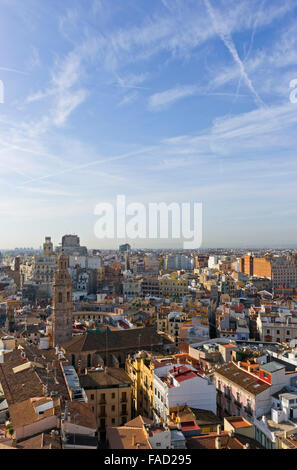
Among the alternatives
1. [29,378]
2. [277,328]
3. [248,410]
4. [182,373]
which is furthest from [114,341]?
[277,328]

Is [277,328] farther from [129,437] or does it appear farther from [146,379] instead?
[129,437]

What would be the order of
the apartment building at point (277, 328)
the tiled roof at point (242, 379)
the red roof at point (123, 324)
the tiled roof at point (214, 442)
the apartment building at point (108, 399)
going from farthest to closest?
1. the apartment building at point (277, 328)
2. the red roof at point (123, 324)
3. the apartment building at point (108, 399)
4. the tiled roof at point (242, 379)
5. the tiled roof at point (214, 442)

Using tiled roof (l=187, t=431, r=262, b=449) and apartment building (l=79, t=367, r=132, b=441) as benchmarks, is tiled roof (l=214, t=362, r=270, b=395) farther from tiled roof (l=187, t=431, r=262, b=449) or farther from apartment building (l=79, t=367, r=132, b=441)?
apartment building (l=79, t=367, r=132, b=441)

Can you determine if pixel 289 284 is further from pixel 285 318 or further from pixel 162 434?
pixel 162 434

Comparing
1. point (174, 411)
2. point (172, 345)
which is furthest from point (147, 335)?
point (174, 411)

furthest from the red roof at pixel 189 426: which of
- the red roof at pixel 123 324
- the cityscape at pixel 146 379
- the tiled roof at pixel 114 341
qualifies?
the red roof at pixel 123 324

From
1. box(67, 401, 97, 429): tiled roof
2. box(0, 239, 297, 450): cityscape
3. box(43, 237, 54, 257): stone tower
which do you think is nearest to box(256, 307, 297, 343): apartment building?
box(0, 239, 297, 450): cityscape

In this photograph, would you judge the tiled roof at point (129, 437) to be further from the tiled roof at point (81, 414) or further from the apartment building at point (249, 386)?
the apartment building at point (249, 386)

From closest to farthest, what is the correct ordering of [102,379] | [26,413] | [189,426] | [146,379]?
[26,413]
[189,426]
[102,379]
[146,379]
